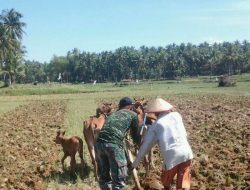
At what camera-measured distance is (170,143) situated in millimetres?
6070

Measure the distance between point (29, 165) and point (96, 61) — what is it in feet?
340

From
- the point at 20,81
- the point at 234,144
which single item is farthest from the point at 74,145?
the point at 20,81

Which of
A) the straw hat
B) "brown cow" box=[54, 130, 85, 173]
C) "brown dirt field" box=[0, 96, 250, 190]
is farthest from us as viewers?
"brown cow" box=[54, 130, 85, 173]

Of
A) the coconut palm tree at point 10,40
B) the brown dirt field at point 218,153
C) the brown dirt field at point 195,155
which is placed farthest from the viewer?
the coconut palm tree at point 10,40

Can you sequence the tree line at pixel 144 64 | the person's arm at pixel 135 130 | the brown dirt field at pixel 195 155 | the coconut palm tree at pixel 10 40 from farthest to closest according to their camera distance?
the tree line at pixel 144 64
the coconut palm tree at pixel 10 40
the brown dirt field at pixel 195 155
the person's arm at pixel 135 130

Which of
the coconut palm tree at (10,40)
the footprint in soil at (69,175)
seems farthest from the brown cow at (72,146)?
the coconut palm tree at (10,40)

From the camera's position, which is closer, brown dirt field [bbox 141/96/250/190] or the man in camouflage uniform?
the man in camouflage uniform

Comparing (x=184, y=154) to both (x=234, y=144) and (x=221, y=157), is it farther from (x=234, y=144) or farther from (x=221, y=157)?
(x=234, y=144)

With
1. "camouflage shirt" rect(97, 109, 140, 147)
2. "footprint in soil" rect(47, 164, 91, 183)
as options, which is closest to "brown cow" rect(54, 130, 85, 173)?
"footprint in soil" rect(47, 164, 91, 183)

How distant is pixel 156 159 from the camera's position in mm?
11086

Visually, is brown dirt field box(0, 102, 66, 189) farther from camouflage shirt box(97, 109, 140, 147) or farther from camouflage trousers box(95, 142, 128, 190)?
camouflage shirt box(97, 109, 140, 147)

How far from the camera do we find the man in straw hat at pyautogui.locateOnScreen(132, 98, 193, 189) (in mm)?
6031

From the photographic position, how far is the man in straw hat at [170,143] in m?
6.03

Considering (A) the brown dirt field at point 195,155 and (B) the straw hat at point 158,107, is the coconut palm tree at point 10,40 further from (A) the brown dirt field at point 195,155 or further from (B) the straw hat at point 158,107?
(B) the straw hat at point 158,107
